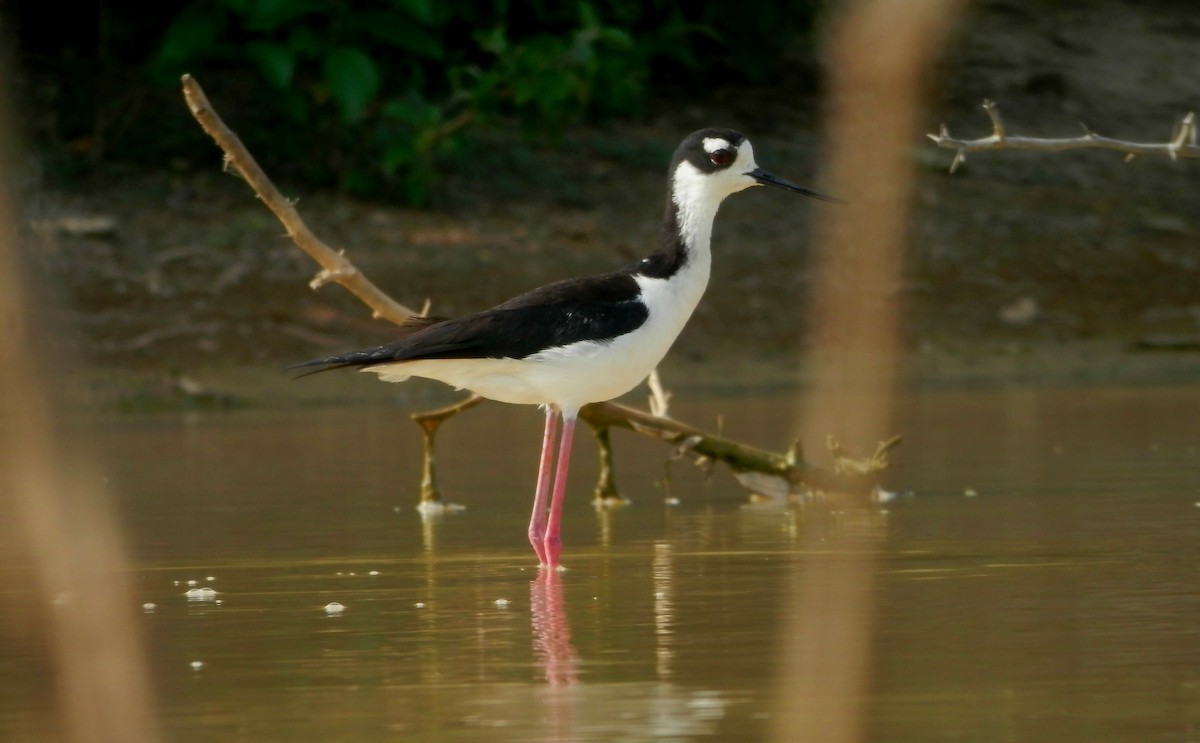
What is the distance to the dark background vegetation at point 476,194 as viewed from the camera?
12.5 metres

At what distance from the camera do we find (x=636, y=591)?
230 inches

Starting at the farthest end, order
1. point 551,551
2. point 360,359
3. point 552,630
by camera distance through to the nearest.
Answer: point 551,551 < point 360,359 < point 552,630

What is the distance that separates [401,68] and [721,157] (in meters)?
7.41

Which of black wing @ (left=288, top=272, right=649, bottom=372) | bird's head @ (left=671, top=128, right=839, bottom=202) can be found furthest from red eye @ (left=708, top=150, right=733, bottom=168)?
black wing @ (left=288, top=272, right=649, bottom=372)

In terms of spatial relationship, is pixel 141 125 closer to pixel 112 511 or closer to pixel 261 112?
pixel 261 112

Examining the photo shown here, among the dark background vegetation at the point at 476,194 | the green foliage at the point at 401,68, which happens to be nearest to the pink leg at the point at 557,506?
the dark background vegetation at the point at 476,194

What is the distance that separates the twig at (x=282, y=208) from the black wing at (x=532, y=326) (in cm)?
55

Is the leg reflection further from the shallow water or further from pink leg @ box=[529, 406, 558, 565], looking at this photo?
pink leg @ box=[529, 406, 558, 565]

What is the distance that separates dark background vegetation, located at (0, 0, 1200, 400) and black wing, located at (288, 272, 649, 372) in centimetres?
541

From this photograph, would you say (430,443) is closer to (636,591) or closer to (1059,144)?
(636,591)

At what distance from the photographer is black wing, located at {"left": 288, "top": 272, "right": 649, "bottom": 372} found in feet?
21.1

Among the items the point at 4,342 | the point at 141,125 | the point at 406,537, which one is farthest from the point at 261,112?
the point at 406,537

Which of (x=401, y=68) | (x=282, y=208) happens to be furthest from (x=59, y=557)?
(x=401, y=68)

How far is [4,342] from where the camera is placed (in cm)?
821
